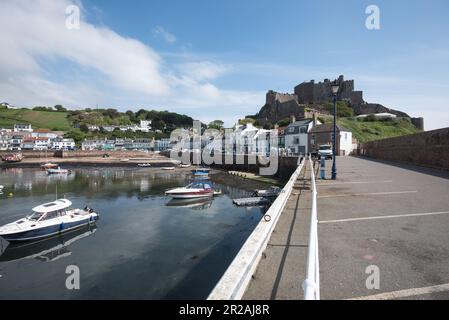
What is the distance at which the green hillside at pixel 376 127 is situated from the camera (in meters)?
70.9

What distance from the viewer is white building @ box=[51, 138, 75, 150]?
121 m

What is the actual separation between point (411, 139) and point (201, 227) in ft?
74.3

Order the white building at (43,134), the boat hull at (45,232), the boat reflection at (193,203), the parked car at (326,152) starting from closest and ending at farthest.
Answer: the boat hull at (45,232), the boat reflection at (193,203), the parked car at (326,152), the white building at (43,134)

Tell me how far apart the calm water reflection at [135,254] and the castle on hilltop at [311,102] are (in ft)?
212

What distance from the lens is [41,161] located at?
87625 mm

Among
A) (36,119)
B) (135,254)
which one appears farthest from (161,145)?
(135,254)

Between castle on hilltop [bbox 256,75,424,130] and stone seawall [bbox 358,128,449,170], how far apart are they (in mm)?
47356

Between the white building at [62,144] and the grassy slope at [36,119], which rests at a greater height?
the grassy slope at [36,119]

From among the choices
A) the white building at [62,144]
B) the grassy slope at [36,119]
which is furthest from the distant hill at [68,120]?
the white building at [62,144]

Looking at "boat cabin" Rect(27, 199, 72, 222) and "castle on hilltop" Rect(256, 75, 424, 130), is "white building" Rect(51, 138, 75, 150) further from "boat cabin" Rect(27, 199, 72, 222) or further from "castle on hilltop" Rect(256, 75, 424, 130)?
"boat cabin" Rect(27, 199, 72, 222)

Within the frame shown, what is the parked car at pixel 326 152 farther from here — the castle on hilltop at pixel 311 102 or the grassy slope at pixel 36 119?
the grassy slope at pixel 36 119

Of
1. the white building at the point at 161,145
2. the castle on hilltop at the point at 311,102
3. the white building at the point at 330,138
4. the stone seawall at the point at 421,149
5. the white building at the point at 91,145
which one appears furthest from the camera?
the white building at the point at 161,145

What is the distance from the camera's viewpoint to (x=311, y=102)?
10075 cm
